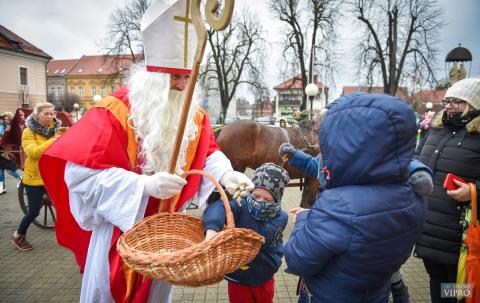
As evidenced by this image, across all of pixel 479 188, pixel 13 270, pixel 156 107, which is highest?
pixel 156 107

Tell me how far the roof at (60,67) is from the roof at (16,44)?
28.3m

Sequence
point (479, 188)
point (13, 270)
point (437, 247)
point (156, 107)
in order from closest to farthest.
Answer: point (156, 107)
point (479, 188)
point (437, 247)
point (13, 270)

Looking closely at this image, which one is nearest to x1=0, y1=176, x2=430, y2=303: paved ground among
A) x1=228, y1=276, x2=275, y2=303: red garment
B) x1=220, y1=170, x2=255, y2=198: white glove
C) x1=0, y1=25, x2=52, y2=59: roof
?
x1=228, y1=276, x2=275, y2=303: red garment

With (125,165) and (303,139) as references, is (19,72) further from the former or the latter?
(125,165)

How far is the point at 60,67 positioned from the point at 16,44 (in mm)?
34011

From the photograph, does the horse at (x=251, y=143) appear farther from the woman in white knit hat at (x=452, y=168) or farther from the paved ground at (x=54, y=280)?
the woman in white knit hat at (x=452, y=168)

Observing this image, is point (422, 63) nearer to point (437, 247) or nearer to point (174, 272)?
point (437, 247)

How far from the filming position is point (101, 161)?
5.32 feet

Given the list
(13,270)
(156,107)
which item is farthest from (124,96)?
(13,270)

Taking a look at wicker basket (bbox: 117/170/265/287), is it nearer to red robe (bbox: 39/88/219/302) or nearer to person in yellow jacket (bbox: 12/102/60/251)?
red robe (bbox: 39/88/219/302)

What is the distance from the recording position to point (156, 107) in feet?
5.94

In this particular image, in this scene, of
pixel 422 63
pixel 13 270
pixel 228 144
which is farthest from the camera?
pixel 422 63

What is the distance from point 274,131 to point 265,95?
68.9ft

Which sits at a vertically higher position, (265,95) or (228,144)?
(265,95)
